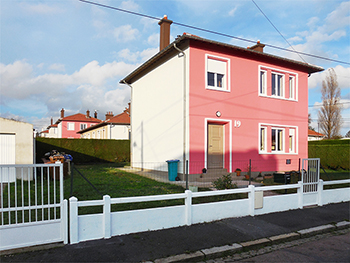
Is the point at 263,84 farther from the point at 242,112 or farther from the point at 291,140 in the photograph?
the point at 291,140

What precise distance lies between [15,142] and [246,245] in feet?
35.3

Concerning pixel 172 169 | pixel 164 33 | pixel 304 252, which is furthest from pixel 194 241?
pixel 164 33

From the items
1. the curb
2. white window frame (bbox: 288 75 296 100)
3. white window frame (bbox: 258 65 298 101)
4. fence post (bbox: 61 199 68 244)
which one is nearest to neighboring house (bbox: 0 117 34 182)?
fence post (bbox: 61 199 68 244)

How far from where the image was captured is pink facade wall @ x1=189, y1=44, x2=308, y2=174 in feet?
39.9

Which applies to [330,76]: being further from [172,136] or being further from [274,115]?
[172,136]

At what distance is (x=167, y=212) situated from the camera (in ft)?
19.0

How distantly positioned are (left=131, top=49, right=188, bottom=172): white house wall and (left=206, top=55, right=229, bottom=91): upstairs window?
1.34m

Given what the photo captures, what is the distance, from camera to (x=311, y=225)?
6422mm

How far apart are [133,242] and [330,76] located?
4055 centimetres

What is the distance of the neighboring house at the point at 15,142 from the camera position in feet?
38.2

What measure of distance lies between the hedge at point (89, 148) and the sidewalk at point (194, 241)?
67.2 ft

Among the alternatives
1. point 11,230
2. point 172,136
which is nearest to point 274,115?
point 172,136

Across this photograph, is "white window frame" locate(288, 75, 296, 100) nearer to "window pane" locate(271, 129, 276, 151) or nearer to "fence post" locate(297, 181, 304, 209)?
"window pane" locate(271, 129, 276, 151)

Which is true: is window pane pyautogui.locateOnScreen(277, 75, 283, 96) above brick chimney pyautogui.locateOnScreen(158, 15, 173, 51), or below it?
below
